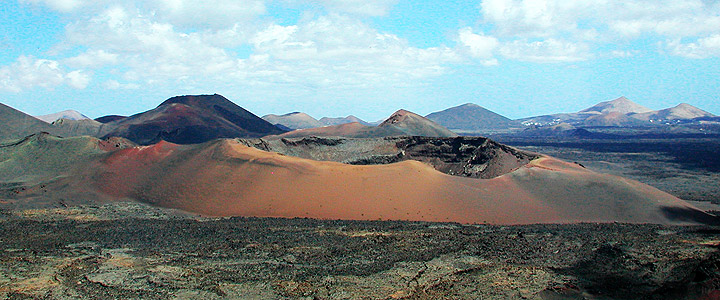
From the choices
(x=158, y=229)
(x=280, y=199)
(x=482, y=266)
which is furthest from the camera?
(x=280, y=199)

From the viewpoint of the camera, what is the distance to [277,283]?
9.92 m

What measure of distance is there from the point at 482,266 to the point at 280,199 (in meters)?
9.93

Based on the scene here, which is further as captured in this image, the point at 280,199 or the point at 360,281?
the point at 280,199

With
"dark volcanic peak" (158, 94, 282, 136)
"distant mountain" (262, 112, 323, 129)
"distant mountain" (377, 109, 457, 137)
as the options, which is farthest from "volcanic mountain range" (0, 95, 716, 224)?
"distant mountain" (262, 112, 323, 129)

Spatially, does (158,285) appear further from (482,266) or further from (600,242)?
(600,242)

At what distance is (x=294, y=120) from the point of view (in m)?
141

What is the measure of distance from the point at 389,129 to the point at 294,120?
92.4 metres

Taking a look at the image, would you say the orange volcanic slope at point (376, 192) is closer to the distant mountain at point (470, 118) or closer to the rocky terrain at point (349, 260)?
the rocky terrain at point (349, 260)

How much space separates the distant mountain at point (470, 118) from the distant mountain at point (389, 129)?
11221cm

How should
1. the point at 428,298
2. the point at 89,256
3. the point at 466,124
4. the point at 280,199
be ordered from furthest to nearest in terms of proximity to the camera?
the point at 466,124
the point at 280,199
the point at 89,256
the point at 428,298

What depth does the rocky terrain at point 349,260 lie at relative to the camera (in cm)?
932

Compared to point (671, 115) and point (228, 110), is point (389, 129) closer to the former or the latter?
point (228, 110)

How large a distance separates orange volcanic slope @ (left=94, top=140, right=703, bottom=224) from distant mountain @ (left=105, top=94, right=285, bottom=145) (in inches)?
1428

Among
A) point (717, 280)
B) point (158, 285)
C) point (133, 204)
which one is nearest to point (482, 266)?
point (717, 280)
